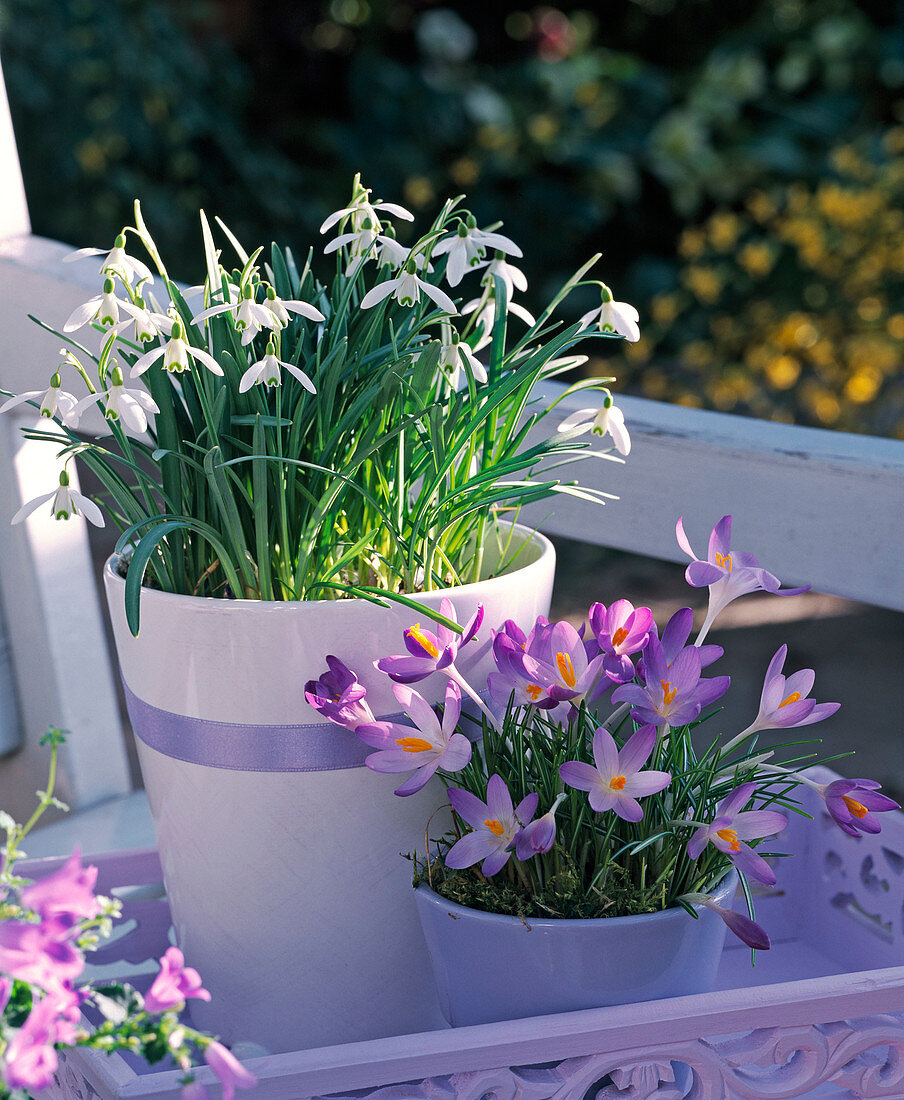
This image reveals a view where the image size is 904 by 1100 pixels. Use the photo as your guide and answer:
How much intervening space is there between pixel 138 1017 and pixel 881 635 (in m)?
2.04

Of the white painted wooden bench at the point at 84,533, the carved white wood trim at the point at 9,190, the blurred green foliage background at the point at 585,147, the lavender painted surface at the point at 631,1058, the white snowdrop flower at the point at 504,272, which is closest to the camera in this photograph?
the lavender painted surface at the point at 631,1058

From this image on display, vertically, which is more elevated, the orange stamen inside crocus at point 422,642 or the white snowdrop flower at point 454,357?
the white snowdrop flower at point 454,357

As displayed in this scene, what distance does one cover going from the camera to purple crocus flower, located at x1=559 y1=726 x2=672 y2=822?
1.31 feet

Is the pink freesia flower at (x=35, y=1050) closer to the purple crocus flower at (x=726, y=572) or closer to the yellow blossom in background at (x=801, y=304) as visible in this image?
the purple crocus flower at (x=726, y=572)

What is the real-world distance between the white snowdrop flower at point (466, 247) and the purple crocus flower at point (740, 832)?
0.73 feet

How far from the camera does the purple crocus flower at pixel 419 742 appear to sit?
42 cm

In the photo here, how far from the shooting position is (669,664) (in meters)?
0.43

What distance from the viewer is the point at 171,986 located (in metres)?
0.31

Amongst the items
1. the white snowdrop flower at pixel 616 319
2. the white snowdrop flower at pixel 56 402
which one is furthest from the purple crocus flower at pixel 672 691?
the white snowdrop flower at pixel 56 402

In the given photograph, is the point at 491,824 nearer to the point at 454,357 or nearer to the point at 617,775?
the point at 617,775

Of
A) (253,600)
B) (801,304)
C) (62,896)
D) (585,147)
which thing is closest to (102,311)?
(253,600)

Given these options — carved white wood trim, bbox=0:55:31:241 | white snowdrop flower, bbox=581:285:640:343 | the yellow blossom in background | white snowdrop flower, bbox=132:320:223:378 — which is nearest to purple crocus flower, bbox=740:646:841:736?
white snowdrop flower, bbox=581:285:640:343

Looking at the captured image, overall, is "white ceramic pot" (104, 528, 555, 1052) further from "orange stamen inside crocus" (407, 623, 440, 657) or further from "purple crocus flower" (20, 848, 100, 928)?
"purple crocus flower" (20, 848, 100, 928)

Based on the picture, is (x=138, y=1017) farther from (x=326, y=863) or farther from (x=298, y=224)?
(x=298, y=224)
